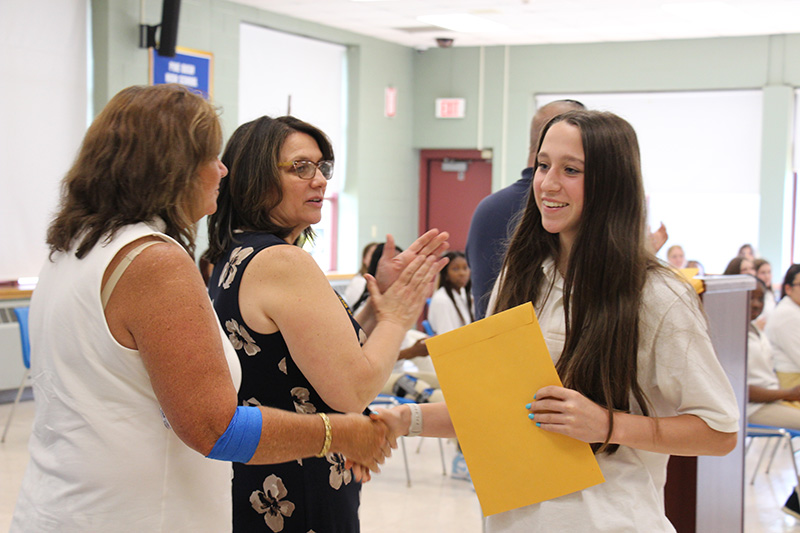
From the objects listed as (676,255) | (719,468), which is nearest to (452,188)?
(676,255)

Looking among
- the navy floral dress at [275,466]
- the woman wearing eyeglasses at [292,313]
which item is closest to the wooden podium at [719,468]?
the woman wearing eyeglasses at [292,313]

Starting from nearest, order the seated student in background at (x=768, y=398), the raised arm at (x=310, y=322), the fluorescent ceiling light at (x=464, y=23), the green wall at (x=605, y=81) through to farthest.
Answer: the raised arm at (x=310, y=322) → the seated student in background at (x=768, y=398) → the fluorescent ceiling light at (x=464, y=23) → the green wall at (x=605, y=81)

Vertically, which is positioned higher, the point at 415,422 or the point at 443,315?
→ the point at 415,422

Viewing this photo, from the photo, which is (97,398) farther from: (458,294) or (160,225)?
(458,294)

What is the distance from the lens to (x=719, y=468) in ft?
8.18

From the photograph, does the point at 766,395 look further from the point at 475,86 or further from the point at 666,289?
the point at 475,86

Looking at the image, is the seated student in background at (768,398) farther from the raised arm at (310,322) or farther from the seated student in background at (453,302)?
the raised arm at (310,322)

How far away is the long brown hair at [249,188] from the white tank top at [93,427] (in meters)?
0.43

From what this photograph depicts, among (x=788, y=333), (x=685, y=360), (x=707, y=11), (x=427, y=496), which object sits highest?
(x=707, y=11)

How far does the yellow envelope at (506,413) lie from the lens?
1393 millimetres

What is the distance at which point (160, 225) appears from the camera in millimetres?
1312

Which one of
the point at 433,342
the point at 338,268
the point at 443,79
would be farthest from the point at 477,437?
the point at 443,79

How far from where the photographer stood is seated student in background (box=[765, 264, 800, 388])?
15.0ft

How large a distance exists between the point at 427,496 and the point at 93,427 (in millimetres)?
3406
